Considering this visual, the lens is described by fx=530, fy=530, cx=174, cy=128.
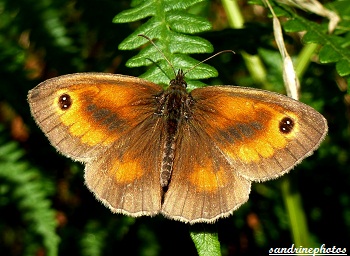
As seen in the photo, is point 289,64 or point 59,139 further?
point 289,64

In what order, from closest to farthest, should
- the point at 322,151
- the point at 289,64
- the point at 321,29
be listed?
the point at 289,64 < the point at 321,29 < the point at 322,151

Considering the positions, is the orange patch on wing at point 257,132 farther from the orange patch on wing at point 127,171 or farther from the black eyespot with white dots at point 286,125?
the orange patch on wing at point 127,171

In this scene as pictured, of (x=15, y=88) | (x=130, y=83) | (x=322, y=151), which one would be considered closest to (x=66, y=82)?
(x=130, y=83)

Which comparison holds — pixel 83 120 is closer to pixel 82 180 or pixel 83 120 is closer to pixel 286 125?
pixel 286 125

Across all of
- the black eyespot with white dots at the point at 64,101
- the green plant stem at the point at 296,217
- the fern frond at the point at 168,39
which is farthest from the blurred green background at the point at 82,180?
the black eyespot with white dots at the point at 64,101

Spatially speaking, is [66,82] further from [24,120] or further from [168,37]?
→ [24,120]

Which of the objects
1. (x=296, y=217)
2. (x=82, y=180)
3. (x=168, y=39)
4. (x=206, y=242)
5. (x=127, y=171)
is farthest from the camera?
(x=82, y=180)

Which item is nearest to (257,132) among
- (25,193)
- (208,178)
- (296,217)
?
(208,178)
